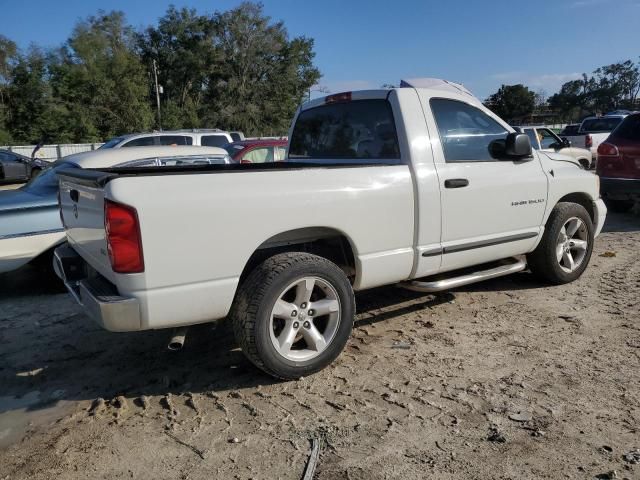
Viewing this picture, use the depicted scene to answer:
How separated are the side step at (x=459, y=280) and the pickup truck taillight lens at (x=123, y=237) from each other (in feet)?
7.02

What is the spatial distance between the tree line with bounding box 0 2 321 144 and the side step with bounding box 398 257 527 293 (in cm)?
4573

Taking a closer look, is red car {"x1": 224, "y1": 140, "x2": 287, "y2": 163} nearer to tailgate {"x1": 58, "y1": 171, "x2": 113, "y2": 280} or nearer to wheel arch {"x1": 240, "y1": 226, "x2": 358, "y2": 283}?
tailgate {"x1": 58, "y1": 171, "x2": 113, "y2": 280}

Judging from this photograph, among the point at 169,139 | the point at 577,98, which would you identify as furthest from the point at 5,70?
the point at 577,98

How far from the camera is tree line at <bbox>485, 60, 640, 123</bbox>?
2254 inches

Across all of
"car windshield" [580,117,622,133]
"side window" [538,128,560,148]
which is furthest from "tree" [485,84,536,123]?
"side window" [538,128,560,148]

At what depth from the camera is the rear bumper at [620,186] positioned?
8.30m

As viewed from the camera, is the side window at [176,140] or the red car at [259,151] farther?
the side window at [176,140]

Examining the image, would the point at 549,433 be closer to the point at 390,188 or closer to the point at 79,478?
the point at 390,188

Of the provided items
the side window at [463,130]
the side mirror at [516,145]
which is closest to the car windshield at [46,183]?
the side window at [463,130]

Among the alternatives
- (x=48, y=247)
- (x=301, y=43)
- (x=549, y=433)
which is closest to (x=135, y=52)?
(x=301, y=43)

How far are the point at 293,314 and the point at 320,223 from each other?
0.62 meters

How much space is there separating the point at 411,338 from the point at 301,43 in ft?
196

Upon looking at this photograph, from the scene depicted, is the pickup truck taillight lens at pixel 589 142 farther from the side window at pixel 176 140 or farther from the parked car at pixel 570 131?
the side window at pixel 176 140

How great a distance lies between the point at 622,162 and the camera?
27.8ft
